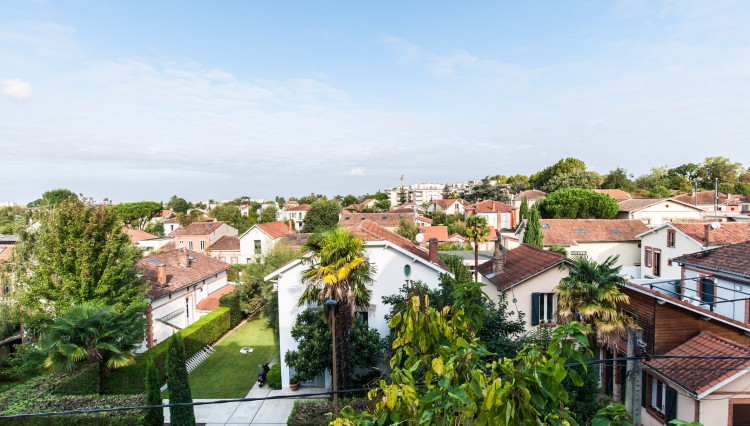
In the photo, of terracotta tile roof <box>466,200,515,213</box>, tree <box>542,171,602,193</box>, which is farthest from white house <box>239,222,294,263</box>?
tree <box>542,171,602,193</box>

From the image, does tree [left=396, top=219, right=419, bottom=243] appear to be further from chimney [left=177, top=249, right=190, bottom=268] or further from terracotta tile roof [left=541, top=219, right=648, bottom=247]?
chimney [left=177, top=249, right=190, bottom=268]

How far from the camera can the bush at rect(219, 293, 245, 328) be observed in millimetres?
27672

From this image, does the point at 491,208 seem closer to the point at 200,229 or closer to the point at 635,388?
the point at 200,229

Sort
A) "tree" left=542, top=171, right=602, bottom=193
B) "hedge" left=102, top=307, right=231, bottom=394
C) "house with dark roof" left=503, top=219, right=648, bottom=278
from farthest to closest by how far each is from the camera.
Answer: "tree" left=542, top=171, right=602, bottom=193, "house with dark roof" left=503, top=219, right=648, bottom=278, "hedge" left=102, top=307, right=231, bottom=394

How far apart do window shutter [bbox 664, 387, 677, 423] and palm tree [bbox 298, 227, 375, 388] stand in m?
10.8

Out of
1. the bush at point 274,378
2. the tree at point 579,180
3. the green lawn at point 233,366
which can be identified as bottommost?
the green lawn at point 233,366

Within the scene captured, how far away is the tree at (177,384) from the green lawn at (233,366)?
3.95m

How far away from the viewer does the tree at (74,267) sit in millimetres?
17312

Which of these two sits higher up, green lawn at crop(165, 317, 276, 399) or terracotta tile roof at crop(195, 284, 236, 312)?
terracotta tile roof at crop(195, 284, 236, 312)

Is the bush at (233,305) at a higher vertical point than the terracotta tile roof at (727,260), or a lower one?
lower

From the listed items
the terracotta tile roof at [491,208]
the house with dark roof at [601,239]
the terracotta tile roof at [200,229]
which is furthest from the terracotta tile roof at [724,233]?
the terracotta tile roof at [200,229]

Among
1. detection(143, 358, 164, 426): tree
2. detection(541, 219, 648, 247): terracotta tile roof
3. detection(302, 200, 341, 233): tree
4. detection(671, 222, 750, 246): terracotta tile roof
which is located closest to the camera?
detection(143, 358, 164, 426): tree

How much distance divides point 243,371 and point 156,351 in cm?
450

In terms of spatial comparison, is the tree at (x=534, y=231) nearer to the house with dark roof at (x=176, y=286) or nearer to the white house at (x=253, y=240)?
the house with dark roof at (x=176, y=286)
